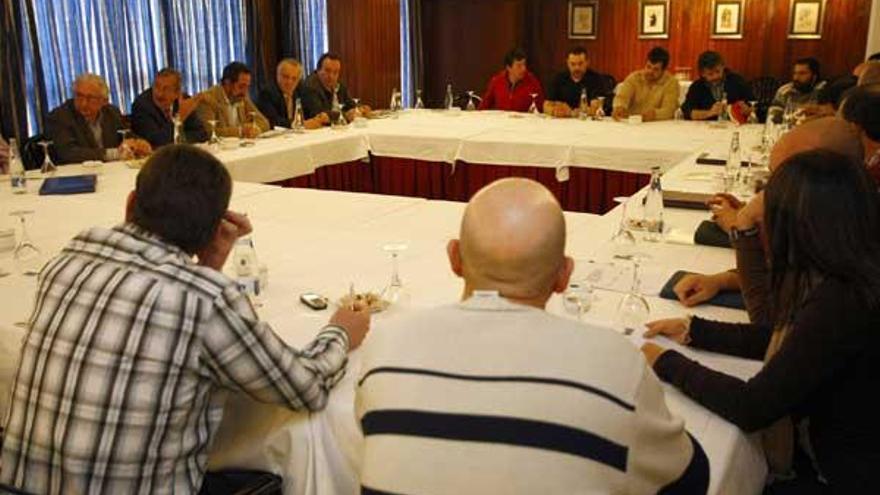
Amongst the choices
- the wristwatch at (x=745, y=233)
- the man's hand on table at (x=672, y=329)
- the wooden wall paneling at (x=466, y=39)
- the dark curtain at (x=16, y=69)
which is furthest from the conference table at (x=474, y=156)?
the wooden wall paneling at (x=466, y=39)

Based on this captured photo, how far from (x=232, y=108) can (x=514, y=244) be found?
183 inches

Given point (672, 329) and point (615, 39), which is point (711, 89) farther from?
point (672, 329)

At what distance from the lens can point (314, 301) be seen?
77.9 inches

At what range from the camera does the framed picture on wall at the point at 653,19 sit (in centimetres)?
909

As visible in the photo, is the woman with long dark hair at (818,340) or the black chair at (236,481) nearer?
the woman with long dark hair at (818,340)

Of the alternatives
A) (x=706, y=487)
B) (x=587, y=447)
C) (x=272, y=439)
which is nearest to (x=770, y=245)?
(x=706, y=487)

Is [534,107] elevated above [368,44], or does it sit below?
below

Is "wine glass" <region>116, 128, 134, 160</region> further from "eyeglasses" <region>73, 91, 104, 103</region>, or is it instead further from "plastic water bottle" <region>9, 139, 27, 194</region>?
"plastic water bottle" <region>9, 139, 27, 194</region>

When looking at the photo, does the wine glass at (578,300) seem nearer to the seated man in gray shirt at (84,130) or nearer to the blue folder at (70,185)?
the blue folder at (70,185)

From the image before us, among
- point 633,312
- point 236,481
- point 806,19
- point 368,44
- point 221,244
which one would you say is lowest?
point 236,481

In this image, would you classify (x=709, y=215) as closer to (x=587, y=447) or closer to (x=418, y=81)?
(x=587, y=447)

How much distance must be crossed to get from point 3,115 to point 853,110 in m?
4.96

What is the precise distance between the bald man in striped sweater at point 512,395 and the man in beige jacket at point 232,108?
4.27 metres

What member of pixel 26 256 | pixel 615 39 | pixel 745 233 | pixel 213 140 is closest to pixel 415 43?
pixel 615 39
